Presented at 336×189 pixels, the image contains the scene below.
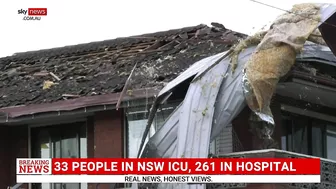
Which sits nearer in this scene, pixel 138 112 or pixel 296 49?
pixel 296 49

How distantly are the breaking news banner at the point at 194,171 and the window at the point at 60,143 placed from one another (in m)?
2.17

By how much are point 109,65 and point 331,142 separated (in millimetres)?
4726

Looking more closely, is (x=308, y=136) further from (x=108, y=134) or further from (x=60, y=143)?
(x=60, y=143)

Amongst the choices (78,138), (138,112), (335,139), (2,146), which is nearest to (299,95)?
(335,139)

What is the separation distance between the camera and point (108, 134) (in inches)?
656

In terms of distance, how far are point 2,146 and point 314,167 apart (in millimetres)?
6499

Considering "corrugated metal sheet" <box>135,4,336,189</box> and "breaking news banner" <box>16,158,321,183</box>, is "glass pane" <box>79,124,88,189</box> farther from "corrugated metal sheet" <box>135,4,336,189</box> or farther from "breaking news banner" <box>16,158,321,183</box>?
"corrugated metal sheet" <box>135,4,336,189</box>

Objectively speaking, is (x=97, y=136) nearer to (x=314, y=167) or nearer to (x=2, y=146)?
(x=2, y=146)

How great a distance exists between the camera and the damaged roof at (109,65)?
16.9 meters

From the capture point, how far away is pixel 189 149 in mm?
14125

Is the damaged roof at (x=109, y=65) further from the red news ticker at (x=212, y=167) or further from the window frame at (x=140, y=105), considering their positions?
the red news ticker at (x=212, y=167)

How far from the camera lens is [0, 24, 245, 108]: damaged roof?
16.9m

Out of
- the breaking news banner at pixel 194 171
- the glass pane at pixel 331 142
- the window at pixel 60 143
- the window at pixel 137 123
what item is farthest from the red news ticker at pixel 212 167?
the glass pane at pixel 331 142

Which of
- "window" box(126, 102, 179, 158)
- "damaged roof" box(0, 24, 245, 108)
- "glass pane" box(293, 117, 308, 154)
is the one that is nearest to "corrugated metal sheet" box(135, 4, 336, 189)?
"window" box(126, 102, 179, 158)
